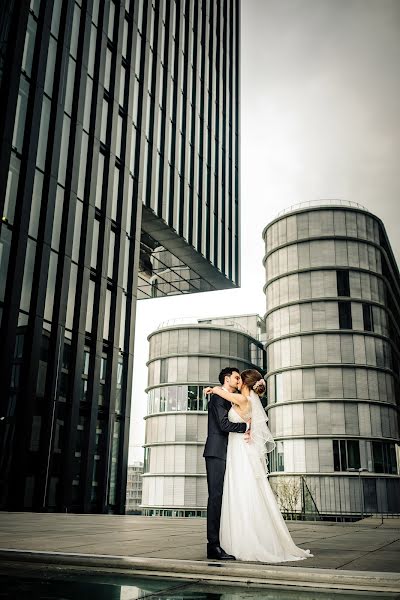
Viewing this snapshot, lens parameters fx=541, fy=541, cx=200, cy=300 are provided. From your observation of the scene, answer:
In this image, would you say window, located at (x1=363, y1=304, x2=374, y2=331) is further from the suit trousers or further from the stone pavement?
the suit trousers

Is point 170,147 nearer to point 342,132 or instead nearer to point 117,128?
point 117,128

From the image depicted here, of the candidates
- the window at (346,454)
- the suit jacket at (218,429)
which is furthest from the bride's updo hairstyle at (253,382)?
the window at (346,454)

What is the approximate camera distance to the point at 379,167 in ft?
128

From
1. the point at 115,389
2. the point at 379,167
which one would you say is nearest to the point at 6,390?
the point at 115,389

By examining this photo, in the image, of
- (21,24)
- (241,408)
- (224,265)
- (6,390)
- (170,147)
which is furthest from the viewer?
(224,265)

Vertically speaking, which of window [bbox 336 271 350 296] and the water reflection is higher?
window [bbox 336 271 350 296]

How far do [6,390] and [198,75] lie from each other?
26.6 metres

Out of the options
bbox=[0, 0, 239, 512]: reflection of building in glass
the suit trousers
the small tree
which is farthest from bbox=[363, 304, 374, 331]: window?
the suit trousers

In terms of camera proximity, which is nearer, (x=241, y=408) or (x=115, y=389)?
(x=241, y=408)

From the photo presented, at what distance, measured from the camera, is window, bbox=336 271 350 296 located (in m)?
43.2

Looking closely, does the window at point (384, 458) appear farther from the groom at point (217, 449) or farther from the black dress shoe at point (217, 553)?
the black dress shoe at point (217, 553)

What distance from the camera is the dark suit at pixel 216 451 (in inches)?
229

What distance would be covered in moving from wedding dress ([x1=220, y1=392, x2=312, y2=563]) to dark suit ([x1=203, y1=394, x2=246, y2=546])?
10cm

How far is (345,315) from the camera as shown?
42.6 metres
